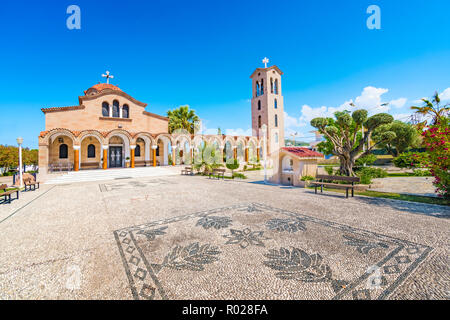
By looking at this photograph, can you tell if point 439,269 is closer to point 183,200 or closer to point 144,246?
point 144,246

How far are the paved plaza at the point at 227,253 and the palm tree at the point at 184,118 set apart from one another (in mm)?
22545

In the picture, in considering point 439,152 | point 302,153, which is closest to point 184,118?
point 302,153

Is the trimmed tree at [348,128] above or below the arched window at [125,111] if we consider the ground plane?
below

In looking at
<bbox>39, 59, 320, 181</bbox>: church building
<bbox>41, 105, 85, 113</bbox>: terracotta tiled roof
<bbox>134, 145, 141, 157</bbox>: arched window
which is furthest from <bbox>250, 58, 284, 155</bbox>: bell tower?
<bbox>41, 105, 85, 113</bbox>: terracotta tiled roof

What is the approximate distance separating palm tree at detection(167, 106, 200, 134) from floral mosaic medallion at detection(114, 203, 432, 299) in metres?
24.3

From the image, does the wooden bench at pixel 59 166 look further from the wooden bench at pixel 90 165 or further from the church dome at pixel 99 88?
the church dome at pixel 99 88

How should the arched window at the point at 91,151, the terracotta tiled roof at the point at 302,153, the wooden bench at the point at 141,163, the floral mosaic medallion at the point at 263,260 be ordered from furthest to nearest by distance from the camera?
the wooden bench at the point at 141,163, the arched window at the point at 91,151, the terracotta tiled roof at the point at 302,153, the floral mosaic medallion at the point at 263,260

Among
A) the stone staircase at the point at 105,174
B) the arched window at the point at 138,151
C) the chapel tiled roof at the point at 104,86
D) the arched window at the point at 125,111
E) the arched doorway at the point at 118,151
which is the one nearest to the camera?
the stone staircase at the point at 105,174

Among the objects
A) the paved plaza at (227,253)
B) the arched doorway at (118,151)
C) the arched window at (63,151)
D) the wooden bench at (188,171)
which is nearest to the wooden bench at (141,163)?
the arched doorway at (118,151)

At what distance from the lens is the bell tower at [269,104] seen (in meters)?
31.7

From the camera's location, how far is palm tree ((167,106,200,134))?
90.5ft
